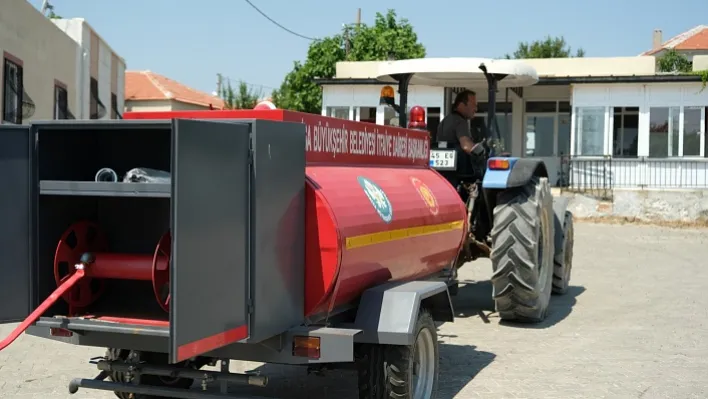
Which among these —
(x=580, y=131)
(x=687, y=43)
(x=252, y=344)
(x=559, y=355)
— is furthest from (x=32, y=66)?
(x=687, y=43)

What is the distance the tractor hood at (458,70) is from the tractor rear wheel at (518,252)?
117 centimetres

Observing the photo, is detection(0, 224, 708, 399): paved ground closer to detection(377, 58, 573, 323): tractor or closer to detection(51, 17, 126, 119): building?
detection(377, 58, 573, 323): tractor

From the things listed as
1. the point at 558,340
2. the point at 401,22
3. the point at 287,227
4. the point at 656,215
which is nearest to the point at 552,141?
the point at 656,215

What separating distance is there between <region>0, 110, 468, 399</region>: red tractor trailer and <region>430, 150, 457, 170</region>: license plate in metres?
2.90

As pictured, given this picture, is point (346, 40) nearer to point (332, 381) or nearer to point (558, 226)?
point (558, 226)

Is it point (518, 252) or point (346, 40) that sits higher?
point (346, 40)

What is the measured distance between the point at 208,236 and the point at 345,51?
107 ft

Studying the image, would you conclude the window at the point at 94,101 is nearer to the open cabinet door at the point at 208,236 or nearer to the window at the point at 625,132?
the window at the point at 625,132

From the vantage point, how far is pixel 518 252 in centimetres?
847

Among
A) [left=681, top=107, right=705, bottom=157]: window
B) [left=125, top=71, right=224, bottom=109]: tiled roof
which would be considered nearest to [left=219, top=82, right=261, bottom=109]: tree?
[left=125, top=71, right=224, bottom=109]: tiled roof

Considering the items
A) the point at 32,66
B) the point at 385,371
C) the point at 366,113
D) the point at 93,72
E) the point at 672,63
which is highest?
the point at 672,63

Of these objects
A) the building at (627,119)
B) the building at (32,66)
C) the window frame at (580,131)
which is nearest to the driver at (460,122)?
the building at (32,66)

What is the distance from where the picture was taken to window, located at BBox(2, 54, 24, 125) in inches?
648

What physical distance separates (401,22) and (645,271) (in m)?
25.2
